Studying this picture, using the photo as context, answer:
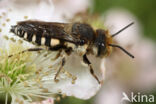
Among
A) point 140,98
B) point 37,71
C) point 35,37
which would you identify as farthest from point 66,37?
point 140,98

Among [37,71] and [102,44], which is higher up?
[102,44]

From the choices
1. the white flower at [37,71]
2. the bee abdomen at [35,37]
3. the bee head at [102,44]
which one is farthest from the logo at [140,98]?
the bee abdomen at [35,37]

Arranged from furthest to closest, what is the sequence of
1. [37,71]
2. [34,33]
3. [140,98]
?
[140,98] < [37,71] < [34,33]

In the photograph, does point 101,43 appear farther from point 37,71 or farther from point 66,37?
point 37,71

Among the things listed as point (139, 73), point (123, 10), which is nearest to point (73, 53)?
point (139, 73)

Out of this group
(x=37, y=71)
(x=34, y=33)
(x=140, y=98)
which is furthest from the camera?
(x=140, y=98)

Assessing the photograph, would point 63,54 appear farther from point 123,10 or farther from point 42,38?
point 123,10

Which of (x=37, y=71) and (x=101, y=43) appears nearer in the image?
(x=101, y=43)

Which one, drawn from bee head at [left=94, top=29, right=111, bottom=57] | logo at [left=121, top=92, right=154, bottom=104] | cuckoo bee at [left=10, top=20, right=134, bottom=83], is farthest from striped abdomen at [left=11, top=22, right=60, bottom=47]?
logo at [left=121, top=92, right=154, bottom=104]

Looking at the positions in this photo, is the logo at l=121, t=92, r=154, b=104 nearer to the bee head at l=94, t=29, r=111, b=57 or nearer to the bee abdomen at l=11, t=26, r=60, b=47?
the bee head at l=94, t=29, r=111, b=57
